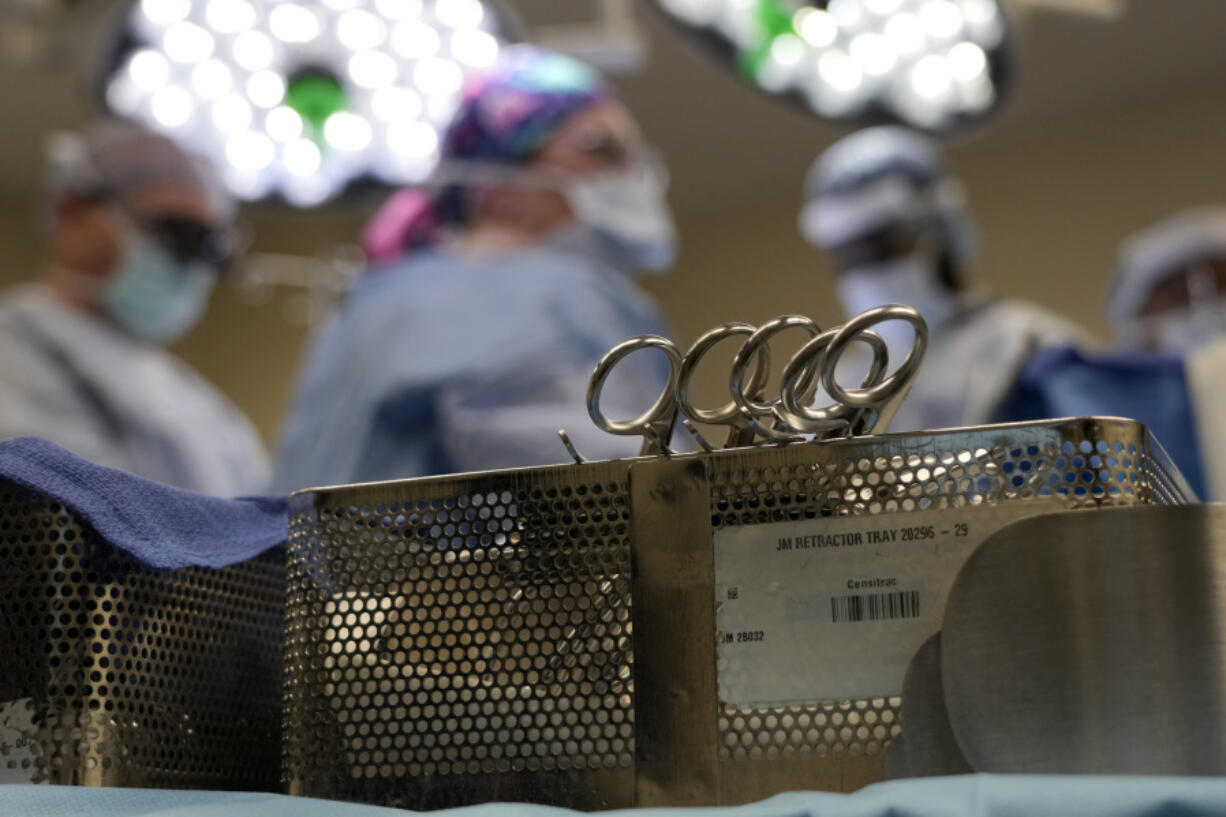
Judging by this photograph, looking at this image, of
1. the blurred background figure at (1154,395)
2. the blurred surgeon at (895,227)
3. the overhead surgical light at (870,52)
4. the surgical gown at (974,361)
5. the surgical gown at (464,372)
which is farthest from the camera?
the blurred surgeon at (895,227)

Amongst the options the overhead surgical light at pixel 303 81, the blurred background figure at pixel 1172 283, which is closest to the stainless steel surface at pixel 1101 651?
the overhead surgical light at pixel 303 81

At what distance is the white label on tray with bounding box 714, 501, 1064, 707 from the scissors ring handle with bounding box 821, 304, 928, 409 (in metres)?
0.04

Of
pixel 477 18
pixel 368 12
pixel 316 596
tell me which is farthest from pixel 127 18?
pixel 316 596

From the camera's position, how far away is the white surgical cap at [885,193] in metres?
2.45

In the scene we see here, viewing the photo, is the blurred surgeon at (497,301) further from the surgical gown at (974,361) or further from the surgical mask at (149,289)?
the surgical mask at (149,289)

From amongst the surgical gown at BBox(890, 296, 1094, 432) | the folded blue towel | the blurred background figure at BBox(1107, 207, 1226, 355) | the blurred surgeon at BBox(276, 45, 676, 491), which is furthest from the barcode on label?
the blurred background figure at BBox(1107, 207, 1226, 355)

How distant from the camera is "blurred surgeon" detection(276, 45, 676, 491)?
1.46 metres

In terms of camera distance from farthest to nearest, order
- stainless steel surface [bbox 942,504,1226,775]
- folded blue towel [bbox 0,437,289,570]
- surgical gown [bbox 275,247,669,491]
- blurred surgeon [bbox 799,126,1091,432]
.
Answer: blurred surgeon [bbox 799,126,1091,432]
surgical gown [bbox 275,247,669,491]
folded blue towel [bbox 0,437,289,570]
stainless steel surface [bbox 942,504,1226,775]

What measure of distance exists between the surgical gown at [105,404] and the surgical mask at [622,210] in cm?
71

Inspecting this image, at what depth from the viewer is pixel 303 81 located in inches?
72.3

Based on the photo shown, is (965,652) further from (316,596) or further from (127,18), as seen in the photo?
(127,18)

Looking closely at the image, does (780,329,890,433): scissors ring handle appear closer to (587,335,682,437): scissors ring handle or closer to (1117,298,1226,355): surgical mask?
(587,335,682,437): scissors ring handle

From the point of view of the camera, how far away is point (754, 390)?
0.47 m

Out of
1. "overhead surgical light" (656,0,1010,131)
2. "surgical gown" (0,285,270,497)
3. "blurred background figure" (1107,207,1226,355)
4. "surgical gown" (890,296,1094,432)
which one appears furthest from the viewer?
"blurred background figure" (1107,207,1226,355)
